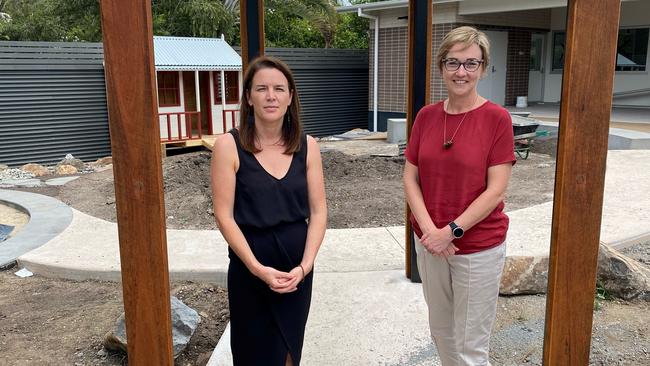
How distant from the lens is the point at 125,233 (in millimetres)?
1971

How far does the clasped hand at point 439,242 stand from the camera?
2.10 m

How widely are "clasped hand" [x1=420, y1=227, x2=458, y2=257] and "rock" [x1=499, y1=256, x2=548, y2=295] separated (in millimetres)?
1790

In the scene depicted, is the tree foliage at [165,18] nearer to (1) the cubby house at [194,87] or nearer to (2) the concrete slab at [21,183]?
(1) the cubby house at [194,87]

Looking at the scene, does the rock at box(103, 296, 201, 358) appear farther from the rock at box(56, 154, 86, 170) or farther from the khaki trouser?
the rock at box(56, 154, 86, 170)

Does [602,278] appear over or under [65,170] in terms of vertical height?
over

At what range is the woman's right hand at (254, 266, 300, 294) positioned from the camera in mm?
2000

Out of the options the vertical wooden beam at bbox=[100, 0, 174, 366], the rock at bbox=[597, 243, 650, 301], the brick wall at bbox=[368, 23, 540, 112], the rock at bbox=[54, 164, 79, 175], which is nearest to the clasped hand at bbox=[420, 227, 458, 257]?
the vertical wooden beam at bbox=[100, 0, 174, 366]

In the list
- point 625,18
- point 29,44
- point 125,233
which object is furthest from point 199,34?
point 125,233

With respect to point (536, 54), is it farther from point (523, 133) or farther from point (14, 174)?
point (14, 174)

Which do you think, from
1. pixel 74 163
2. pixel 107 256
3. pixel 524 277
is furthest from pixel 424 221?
pixel 74 163

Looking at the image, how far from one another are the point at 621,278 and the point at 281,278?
279cm

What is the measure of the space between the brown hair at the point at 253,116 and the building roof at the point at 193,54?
12.1 meters

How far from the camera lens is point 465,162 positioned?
208 centimetres

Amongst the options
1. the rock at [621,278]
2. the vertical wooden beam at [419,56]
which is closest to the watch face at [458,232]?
the vertical wooden beam at [419,56]
